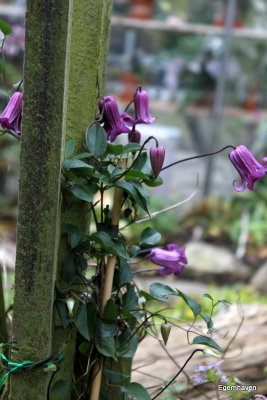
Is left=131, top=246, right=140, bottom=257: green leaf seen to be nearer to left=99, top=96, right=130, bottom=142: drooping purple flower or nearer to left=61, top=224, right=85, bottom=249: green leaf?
left=61, top=224, right=85, bottom=249: green leaf

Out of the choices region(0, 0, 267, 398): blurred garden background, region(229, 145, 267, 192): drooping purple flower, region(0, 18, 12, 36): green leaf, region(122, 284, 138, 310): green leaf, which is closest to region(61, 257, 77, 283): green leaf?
region(122, 284, 138, 310): green leaf

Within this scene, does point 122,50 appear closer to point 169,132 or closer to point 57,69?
point 169,132

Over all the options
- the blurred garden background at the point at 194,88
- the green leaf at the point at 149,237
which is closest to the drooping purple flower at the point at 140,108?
the green leaf at the point at 149,237

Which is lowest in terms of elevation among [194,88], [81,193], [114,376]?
[194,88]

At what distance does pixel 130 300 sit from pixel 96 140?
32cm

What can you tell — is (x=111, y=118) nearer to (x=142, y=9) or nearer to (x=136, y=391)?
(x=136, y=391)

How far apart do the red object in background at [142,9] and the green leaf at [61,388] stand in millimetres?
4937

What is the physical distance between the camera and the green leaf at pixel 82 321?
3.60ft

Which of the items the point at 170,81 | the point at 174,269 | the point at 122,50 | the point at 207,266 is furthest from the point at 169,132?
the point at 174,269

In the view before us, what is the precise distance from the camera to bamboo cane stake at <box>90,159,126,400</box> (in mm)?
1159

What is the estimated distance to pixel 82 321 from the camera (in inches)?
43.5

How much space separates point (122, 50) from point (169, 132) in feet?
3.14

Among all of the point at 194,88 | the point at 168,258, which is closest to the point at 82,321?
the point at 168,258

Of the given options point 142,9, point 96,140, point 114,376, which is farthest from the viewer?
point 142,9
